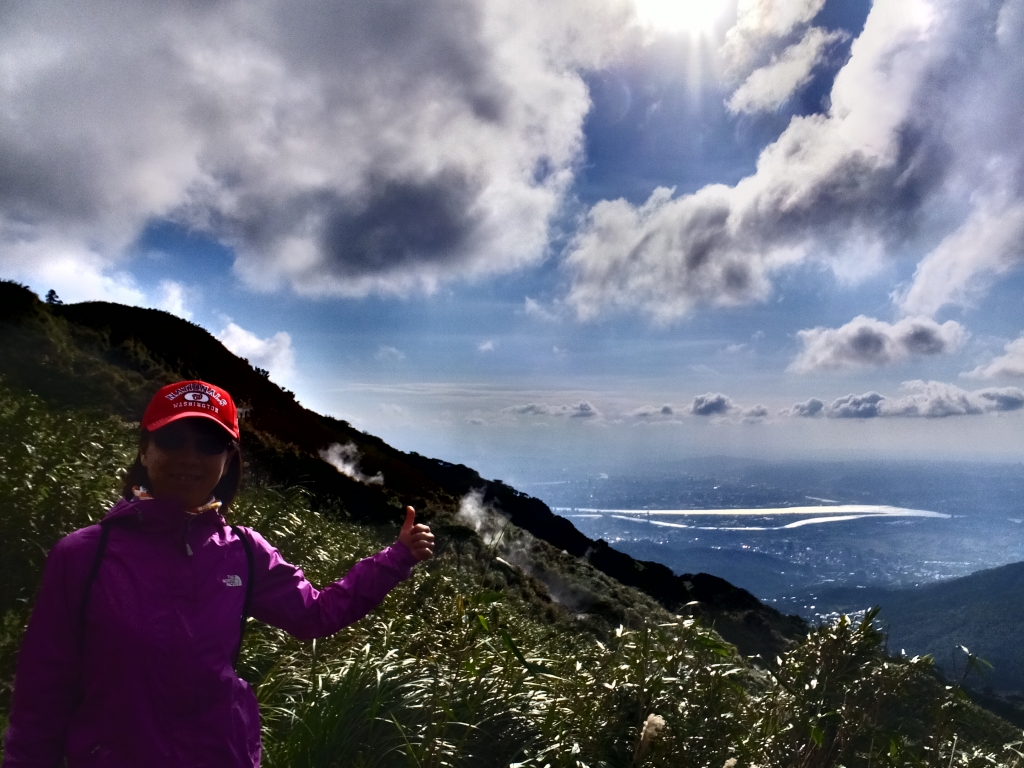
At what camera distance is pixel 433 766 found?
2.88m

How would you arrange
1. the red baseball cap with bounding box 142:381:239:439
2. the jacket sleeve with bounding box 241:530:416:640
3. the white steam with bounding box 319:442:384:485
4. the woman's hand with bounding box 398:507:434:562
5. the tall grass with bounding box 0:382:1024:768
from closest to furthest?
the red baseball cap with bounding box 142:381:239:439
the jacket sleeve with bounding box 241:530:416:640
the woman's hand with bounding box 398:507:434:562
the tall grass with bounding box 0:382:1024:768
the white steam with bounding box 319:442:384:485

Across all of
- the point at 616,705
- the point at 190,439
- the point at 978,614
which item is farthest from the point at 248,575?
the point at 978,614

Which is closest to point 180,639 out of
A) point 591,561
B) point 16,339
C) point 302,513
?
point 302,513

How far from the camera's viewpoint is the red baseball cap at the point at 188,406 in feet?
7.17

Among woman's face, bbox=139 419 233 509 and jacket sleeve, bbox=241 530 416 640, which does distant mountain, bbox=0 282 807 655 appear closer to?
jacket sleeve, bbox=241 530 416 640

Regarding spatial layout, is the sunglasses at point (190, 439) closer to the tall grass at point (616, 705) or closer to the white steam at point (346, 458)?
the tall grass at point (616, 705)

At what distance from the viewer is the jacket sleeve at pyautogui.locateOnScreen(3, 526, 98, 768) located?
1.83m

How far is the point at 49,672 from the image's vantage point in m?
1.85

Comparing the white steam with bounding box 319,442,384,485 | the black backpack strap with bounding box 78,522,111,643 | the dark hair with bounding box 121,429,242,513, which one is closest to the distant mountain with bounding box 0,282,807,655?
the white steam with bounding box 319,442,384,485

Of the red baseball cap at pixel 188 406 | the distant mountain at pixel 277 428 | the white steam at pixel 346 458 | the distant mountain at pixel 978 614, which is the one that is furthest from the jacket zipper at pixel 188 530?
the distant mountain at pixel 978 614

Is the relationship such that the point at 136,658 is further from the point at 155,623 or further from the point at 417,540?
the point at 417,540

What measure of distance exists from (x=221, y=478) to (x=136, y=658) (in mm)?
709

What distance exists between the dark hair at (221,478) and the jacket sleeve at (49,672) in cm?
33

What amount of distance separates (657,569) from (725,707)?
187ft
